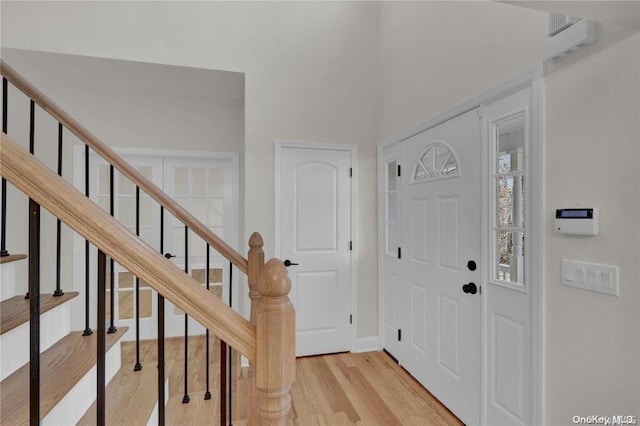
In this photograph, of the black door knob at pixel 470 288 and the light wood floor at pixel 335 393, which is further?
the black door knob at pixel 470 288

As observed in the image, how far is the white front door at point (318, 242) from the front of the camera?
296cm

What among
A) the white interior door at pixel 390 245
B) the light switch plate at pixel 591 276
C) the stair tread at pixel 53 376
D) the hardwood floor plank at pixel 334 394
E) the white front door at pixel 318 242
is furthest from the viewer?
the white front door at pixel 318 242

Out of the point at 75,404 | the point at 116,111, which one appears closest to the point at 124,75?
the point at 116,111

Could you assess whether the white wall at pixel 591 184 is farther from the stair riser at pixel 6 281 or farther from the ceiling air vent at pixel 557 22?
the stair riser at pixel 6 281

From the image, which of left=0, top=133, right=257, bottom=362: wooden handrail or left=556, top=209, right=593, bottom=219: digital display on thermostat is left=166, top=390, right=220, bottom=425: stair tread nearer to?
left=0, top=133, right=257, bottom=362: wooden handrail

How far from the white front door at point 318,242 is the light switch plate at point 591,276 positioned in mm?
1913

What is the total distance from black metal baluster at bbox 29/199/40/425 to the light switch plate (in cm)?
181

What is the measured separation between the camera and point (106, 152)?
162 cm

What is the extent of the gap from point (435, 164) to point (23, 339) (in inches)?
96.9

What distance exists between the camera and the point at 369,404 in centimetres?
221

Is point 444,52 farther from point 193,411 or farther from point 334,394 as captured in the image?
point 193,411

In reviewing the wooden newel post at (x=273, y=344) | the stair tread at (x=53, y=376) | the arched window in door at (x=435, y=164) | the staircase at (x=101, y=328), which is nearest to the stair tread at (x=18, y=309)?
the staircase at (x=101, y=328)

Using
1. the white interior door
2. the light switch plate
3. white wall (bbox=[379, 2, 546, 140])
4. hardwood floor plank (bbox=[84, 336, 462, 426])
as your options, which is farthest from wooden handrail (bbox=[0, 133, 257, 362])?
the white interior door

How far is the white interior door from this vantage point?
2.83 metres
